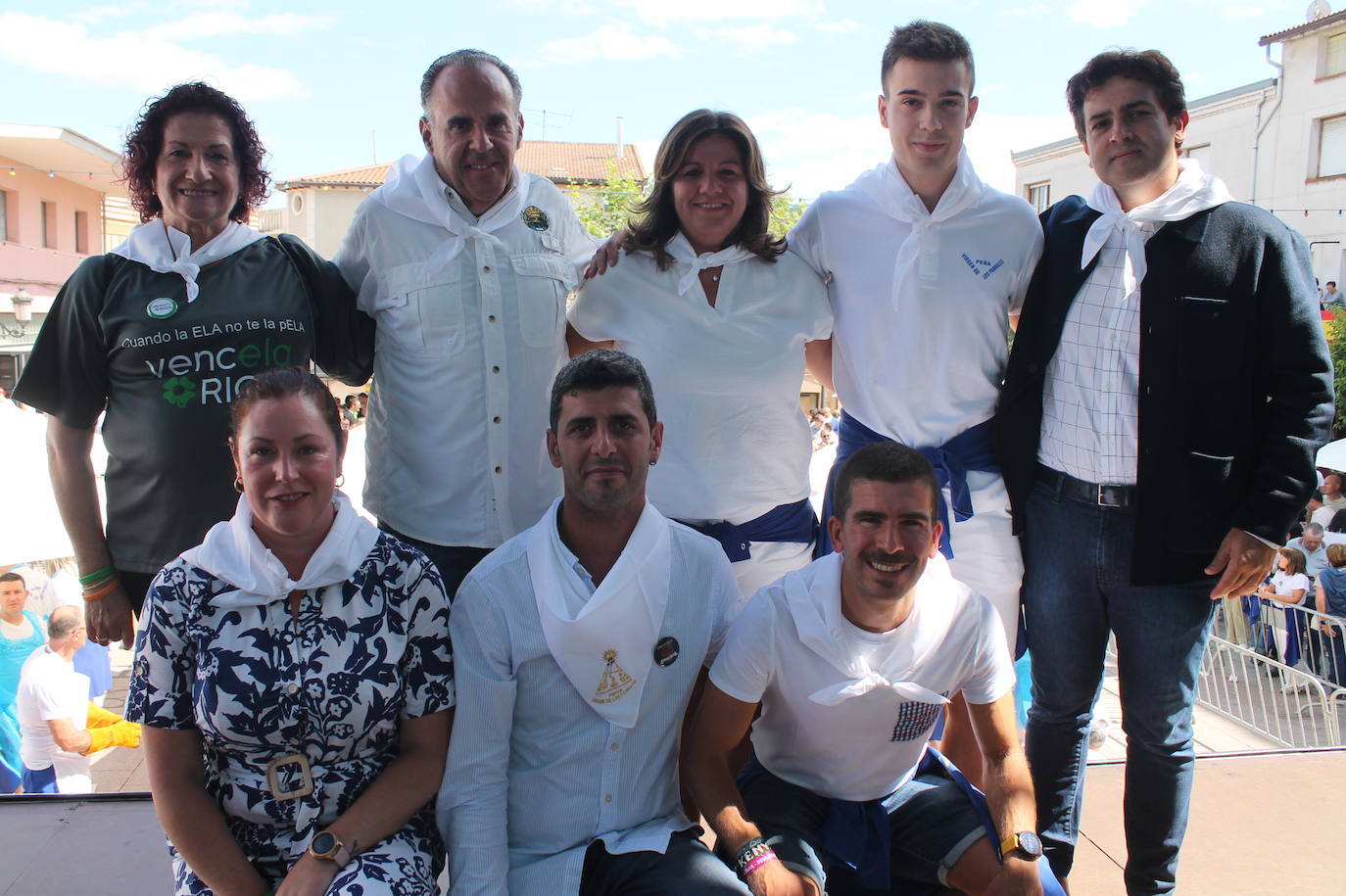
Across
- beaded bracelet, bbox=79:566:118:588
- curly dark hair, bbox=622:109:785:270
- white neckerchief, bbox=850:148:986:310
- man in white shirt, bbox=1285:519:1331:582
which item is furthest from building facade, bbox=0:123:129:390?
man in white shirt, bbox=1285:519:1331:582

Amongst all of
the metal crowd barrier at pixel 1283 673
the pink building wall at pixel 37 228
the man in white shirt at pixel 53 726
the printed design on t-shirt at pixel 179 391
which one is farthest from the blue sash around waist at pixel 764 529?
the pink building wall at pixel 37 228

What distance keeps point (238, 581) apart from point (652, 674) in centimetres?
92

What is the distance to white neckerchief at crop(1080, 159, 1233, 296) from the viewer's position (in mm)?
2514

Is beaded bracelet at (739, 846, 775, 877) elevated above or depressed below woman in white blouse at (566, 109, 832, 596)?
below

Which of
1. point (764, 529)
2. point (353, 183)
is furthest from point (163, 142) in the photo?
point (353, 183)

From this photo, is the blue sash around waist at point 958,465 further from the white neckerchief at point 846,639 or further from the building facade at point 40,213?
the building facade at point 40,213

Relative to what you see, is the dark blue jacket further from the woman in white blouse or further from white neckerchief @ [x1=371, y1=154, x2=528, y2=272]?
white neckerchief @ [x1=371, y1=154, x2=528, y2=272]

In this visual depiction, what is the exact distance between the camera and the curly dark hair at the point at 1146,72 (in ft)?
8.43

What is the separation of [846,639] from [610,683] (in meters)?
0.56

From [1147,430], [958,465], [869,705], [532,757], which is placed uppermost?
[1147,430]

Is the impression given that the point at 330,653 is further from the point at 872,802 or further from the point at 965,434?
the point at 965,434

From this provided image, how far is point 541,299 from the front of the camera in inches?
112

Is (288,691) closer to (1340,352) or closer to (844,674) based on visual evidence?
(844,674)

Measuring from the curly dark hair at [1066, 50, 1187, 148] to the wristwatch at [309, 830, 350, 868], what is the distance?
8.69 feet
